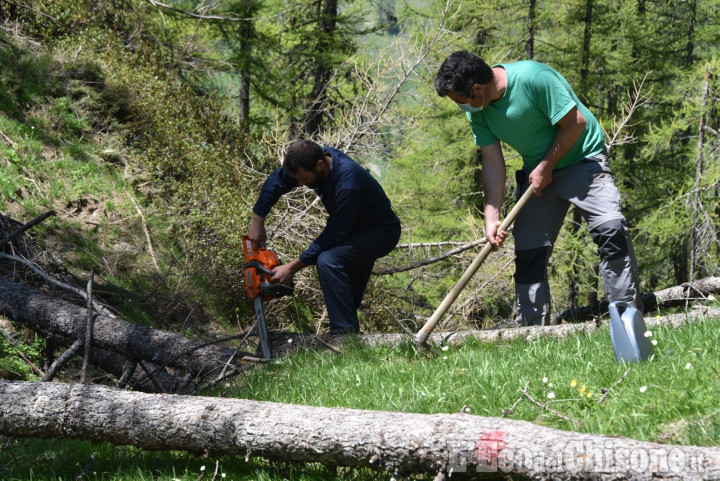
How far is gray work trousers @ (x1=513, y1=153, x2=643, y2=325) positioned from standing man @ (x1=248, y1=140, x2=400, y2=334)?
1417mm

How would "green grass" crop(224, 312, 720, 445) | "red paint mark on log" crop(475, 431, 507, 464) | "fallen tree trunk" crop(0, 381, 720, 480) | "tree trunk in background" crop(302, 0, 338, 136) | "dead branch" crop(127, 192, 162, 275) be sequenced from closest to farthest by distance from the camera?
"fallen tree trunk" crop(0, 381, 720, 480) < "red paint mark on log" crop(475, 431, 507, 464) < "green grass" crop(224, 312, 720, 445) < "dead branch" crop(127, 192, 162, 275) < "tree trunk in background" crop(302, 0, 338, 136)

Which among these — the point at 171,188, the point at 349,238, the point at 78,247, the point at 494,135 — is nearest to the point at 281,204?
the point at 171,188

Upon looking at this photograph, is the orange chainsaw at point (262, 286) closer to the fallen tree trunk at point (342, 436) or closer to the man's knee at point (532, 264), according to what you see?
the man's knee at point (532, 264)

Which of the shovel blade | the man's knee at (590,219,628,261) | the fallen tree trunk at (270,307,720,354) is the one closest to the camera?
the shovel blade

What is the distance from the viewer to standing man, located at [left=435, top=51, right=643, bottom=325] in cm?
520

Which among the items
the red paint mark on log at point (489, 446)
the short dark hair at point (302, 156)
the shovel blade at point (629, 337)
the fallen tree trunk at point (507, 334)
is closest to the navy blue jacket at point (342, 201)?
the short dark hair at point (302, 156)

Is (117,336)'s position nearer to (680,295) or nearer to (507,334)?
(507,334)

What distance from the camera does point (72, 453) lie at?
4.39m

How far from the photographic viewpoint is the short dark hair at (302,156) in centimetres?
624

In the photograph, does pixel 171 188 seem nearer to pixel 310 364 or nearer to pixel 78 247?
pixel 78 247

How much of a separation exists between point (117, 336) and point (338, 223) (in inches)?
88.5

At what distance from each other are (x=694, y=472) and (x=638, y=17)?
827 inches

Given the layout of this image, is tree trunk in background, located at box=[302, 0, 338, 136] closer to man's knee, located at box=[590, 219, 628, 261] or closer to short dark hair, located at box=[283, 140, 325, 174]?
short dark hair, located at box=[283, 140, 325, 174]

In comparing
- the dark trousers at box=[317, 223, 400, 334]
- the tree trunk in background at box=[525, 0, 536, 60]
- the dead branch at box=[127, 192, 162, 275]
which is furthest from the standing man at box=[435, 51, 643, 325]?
the tree trunk in background at box=[525, 0, 536, 60]
